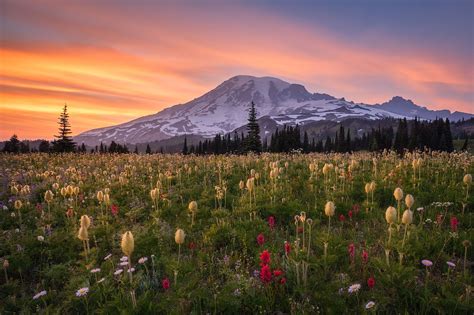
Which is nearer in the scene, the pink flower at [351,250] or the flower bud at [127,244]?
the flower bud at [127,244]

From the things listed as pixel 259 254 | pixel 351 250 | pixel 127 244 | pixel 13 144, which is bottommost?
pixel 259 254

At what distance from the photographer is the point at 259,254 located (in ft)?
20.5

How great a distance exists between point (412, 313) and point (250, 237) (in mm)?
3572

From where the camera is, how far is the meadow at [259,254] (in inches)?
181

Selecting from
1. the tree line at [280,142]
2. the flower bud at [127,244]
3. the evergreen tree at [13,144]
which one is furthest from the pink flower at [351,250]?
the evergreen tree at [13,144]

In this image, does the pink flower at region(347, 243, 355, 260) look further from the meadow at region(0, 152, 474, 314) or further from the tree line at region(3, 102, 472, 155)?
the tree line at region(3, 102, 472, 155)

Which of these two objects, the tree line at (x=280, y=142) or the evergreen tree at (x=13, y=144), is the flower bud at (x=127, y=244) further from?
the evergreen tree at (x=13, y=144)

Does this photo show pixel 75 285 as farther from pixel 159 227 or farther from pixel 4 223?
pixel 4 223

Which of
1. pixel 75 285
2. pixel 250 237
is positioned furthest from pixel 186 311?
pixel 250 237

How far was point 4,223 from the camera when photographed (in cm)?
985

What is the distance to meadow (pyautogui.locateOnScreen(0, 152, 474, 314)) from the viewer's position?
15.1ft

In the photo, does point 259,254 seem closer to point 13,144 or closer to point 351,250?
point 351,250

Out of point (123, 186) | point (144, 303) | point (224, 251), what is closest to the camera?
point (144, 303)

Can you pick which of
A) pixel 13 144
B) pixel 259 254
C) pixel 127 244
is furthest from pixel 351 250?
pixel 13 144
